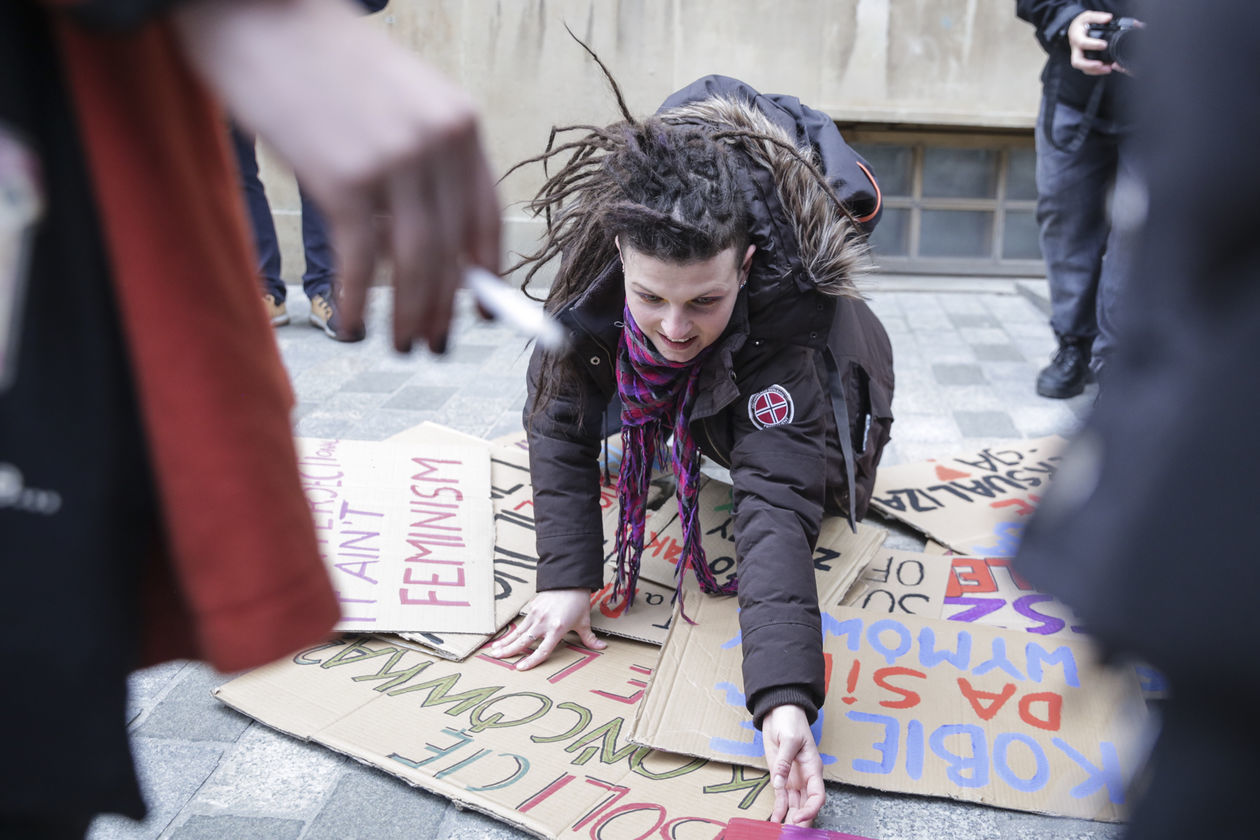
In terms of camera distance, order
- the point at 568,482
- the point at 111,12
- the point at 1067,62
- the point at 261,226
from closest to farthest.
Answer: the point at 111,12 → the point at 568,482 → the point at 1067,62 → the point at 261,226

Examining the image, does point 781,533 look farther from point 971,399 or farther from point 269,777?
point 971,399

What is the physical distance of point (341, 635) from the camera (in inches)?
65.4

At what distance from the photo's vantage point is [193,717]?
58.2 inches

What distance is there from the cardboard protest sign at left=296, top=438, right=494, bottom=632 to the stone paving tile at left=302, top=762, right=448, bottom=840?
317mm

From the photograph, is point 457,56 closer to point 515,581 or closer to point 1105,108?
point 1105,108

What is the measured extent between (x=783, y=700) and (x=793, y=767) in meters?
0.09

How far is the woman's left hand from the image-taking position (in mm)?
1250

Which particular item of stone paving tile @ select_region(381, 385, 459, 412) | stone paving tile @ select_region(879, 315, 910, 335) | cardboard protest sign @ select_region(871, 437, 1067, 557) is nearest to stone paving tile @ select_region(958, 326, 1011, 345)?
stone paving tile @ select_region(879, 315, 910, 335)

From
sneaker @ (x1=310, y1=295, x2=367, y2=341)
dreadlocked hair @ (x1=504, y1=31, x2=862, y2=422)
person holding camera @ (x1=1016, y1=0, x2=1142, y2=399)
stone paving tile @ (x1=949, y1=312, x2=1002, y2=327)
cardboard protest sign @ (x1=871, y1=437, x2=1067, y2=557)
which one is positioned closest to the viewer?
dreadlocked hair @ (x1=504, y1=31, x2=862, y2=422)

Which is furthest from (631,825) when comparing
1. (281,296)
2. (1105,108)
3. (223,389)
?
(281,296)

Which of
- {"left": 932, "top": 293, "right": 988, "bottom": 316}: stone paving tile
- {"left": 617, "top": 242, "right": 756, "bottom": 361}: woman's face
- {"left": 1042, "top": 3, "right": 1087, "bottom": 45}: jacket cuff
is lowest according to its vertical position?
{"left": 932, "top": 293, "right": 988, "bottom": 316}: stone paving tile

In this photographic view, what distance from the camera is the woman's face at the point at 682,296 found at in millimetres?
1423

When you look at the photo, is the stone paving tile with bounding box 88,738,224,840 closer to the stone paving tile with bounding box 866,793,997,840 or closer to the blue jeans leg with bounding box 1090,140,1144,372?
the stone paving tile with bounding box 866,793,997,840

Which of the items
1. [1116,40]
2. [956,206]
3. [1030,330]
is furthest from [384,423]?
[956,206]
